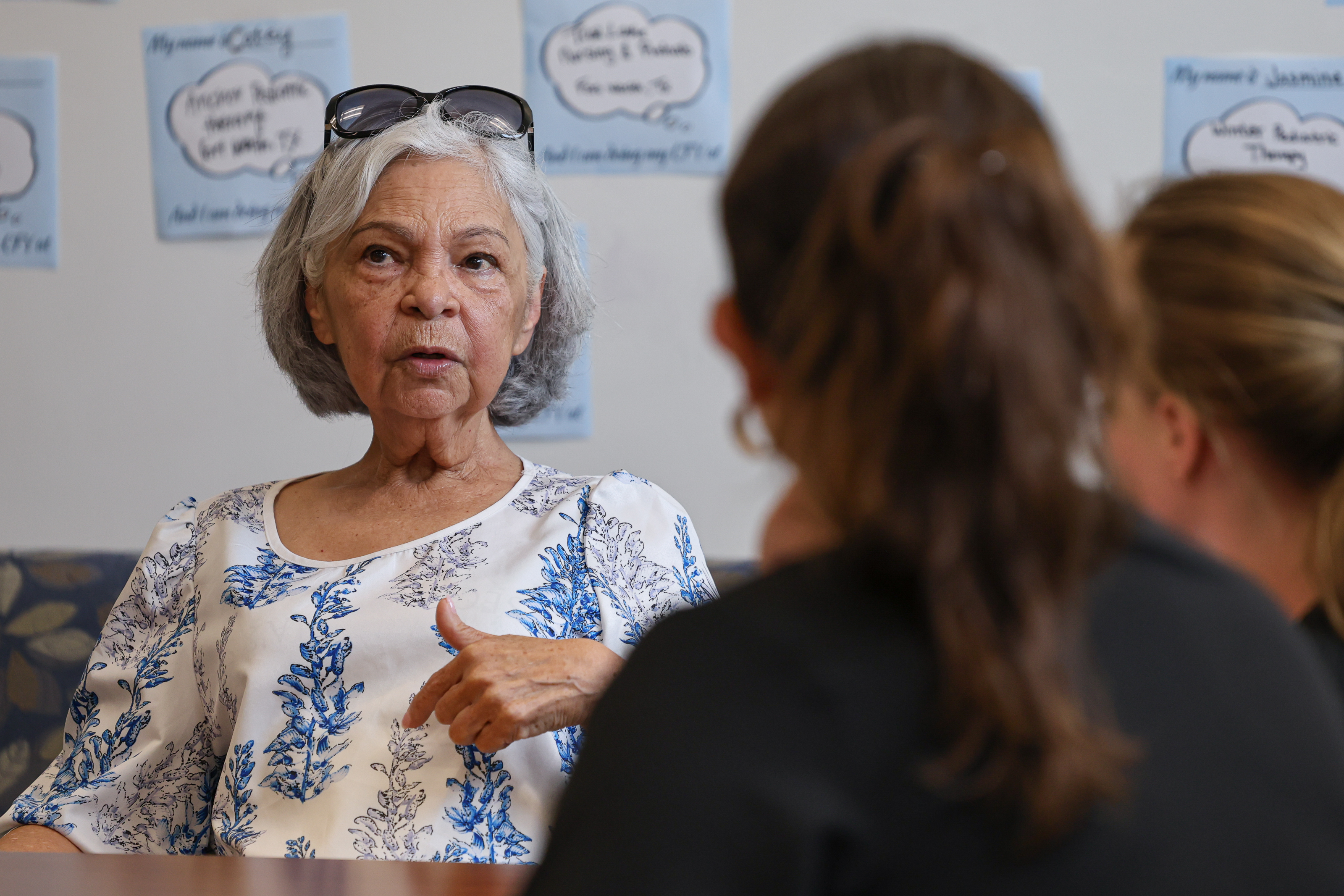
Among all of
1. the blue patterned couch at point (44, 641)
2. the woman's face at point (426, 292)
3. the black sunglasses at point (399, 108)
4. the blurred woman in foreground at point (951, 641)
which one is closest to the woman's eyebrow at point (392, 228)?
the woman's face at point (426, 292)

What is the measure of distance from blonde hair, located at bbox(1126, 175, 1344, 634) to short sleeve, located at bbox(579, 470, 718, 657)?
58 centimetres

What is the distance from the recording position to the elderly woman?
111cm

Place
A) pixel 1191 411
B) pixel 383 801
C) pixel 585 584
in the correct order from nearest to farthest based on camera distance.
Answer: pixel 1191 411 < pixel 383 801 < pixel 585 584

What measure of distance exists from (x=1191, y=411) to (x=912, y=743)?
0.53 m

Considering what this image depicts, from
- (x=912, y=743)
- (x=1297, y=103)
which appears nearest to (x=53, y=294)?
(x=912, y=743)

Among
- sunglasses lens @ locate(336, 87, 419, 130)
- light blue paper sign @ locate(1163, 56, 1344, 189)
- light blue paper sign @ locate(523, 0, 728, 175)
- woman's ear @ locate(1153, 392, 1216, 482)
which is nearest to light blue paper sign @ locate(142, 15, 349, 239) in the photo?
light blue paper sign @ locate(523, 0, 728, 175)

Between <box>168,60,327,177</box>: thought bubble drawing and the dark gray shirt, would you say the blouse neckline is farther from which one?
the dark gray shirt

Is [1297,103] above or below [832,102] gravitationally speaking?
above

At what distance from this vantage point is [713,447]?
1.77m

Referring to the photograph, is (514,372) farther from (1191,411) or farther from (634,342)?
(1191,411)

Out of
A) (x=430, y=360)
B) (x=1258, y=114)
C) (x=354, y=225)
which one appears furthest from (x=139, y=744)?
(x=1258, y=114)

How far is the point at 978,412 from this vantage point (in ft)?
1.35

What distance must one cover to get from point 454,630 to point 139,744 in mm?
472

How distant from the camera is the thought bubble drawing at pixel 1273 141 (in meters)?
1.69
